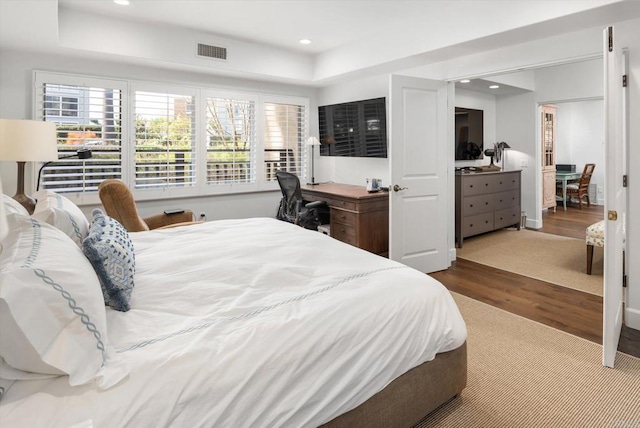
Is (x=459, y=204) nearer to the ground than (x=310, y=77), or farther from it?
nearer to the ground

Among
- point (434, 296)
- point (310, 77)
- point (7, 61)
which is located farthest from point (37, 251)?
point (310, 77)

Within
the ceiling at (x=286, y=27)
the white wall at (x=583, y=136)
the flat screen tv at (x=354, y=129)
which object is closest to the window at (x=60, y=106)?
the ceiling at (x=286, y=27)

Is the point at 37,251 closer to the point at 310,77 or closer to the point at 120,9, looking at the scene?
the point at 120,9

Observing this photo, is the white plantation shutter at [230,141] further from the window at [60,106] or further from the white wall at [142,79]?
the window at [60,106]

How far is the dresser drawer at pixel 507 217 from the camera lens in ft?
19.9

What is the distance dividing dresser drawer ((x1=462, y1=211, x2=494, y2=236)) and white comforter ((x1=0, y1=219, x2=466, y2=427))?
3795 millimetres

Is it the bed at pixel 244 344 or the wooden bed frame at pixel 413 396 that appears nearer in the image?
the bed at pixel 244 344

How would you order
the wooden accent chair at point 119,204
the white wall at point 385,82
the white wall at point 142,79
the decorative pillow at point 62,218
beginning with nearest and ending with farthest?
the decorative pillow at point 62,218 < the white wall at point 385,82 < the wooden accent chair at point 119,204 < the white wall at point 142,79

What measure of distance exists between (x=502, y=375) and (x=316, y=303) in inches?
57.2

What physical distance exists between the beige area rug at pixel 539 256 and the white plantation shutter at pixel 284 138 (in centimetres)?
269

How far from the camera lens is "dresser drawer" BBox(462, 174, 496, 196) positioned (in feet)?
17.8

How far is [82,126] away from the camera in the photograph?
13.1ft

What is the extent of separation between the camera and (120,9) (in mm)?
3611

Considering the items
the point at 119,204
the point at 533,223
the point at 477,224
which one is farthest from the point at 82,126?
the point at 533,223
